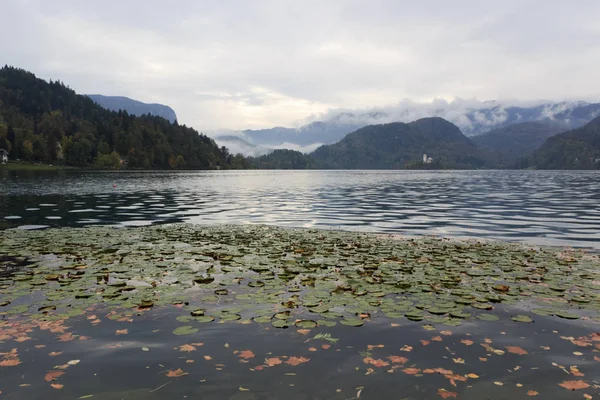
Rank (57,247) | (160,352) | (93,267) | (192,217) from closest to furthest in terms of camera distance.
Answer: (160,352) → (93,267) → (57,247) → (192,217)

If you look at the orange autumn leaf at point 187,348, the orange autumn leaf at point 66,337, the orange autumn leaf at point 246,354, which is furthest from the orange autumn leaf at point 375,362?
the orange autumn leaf at point 66,337

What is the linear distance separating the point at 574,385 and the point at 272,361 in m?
7.76

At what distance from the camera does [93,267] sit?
72.6 ft

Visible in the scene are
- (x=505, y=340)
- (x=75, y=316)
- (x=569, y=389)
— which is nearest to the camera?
(x=569, y=389)

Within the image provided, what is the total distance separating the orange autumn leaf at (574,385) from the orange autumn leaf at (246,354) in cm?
814

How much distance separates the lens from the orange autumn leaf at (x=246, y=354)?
11562mm

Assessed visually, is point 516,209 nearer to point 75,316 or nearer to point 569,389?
point 569,389

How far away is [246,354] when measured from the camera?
11.8m

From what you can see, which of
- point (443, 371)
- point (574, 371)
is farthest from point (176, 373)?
point (574, 371)

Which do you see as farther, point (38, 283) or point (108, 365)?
point (38, 283)

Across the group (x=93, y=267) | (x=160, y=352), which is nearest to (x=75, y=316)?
(x=160, y=352)

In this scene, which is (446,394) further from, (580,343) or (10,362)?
(10,362)

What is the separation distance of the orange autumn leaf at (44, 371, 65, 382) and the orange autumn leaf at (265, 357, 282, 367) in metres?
5.39

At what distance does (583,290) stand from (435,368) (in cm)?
1152
